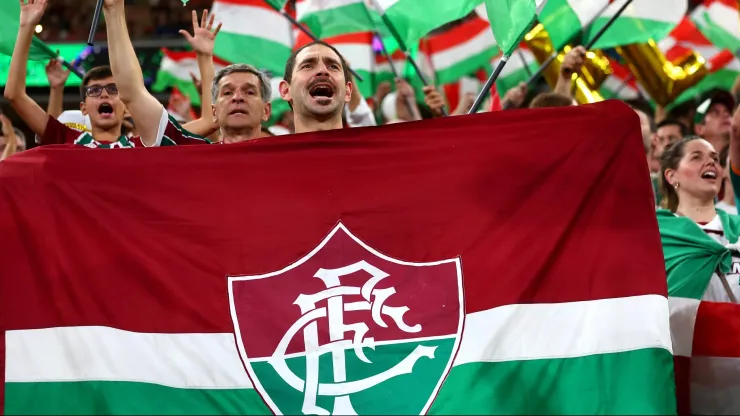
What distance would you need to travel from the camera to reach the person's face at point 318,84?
4.70m

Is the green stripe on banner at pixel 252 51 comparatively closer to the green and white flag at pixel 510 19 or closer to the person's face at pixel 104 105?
the person's face at pixel 104 105

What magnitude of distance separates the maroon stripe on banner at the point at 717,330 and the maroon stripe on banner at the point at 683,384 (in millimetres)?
64

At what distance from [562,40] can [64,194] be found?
147 inches

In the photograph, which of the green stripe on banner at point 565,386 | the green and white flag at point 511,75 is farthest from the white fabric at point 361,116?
the green stripe on banner at point 565,386

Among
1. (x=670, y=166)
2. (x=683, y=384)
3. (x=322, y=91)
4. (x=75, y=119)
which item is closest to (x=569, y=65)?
(x=670, y=166)

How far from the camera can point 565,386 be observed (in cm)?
377

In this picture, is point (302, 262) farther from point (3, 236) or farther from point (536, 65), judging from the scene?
point (536, 65)

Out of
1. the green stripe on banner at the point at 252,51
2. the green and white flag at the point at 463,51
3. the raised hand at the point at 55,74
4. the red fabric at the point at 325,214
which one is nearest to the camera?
the red fabric at the point at 325,214

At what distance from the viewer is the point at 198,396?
378 cm

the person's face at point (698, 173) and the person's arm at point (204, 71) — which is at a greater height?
the person's arm at point (204, 71)

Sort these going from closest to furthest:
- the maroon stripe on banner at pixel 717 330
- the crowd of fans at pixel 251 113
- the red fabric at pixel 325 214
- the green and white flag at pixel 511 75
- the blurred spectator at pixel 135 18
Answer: the red fabric at pixel 325 214 → the crowd of fans at pixel 251 113 → the maroon stripe on banner at pixel 717 330 → the green and white flag at pixel 511 75 → the blurred spectator at pixel 135 18

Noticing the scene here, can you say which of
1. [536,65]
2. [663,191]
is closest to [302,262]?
[663,191]

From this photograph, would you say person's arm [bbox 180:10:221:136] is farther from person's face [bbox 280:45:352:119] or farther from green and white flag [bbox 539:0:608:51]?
green and white flag [bbox 539:0:608:51]

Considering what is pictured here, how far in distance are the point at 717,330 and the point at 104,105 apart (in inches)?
122
